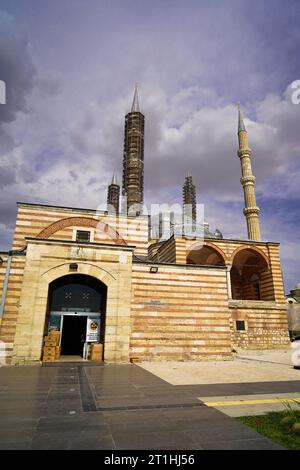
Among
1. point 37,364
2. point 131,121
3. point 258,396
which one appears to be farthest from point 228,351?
Result: point 131,121

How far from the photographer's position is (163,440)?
4086 millimetres

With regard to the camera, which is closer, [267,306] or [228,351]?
[228,351]

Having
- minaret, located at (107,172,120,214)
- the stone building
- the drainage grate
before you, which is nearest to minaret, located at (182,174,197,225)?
minaret, located at (107,172,120,214)

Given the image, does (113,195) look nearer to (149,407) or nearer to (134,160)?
(134,160)

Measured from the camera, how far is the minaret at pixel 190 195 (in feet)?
198

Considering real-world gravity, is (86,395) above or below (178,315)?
below

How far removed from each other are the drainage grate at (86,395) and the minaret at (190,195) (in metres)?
52.7

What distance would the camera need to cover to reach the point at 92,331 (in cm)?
1463

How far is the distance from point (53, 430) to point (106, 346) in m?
8.94

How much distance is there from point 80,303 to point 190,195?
49.6 m

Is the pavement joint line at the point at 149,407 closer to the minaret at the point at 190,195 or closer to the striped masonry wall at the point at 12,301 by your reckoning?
the striped masonry wall at the point at 12,301

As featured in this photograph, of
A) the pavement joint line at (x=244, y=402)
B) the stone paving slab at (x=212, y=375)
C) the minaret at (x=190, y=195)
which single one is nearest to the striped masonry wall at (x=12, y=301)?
the stone paving slab at (x=212, y=375)

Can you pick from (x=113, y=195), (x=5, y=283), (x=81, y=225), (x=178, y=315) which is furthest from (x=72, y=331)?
(x=113, y=195)

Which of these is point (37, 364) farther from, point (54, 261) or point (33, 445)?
point (33, 445)
